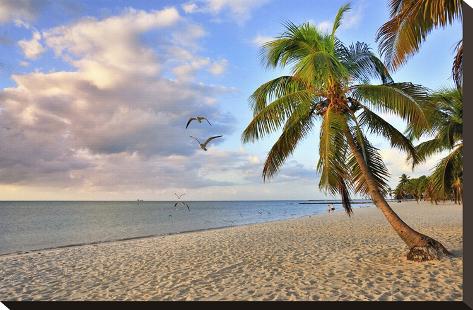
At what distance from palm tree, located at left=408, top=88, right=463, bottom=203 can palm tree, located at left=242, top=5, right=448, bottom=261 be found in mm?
3485

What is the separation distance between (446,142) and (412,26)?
8914 mm

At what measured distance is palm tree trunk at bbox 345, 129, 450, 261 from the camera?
7.70m

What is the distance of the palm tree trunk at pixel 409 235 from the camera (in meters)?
7.70

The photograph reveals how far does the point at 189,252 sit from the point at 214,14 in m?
7.20

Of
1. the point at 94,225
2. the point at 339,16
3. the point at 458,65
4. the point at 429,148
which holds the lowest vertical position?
the point at 94,225

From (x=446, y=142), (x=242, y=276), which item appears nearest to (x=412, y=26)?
(x=242, y=276)

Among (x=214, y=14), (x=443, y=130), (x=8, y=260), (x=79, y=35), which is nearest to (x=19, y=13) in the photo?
(x=79, y=35)

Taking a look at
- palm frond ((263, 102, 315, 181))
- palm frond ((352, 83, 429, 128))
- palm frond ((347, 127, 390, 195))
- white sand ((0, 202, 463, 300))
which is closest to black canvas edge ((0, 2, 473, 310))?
white sand ((0, 202, 463, 300))

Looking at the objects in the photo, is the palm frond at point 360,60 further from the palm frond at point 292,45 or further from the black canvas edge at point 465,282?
the black canvas edge at point 465,282

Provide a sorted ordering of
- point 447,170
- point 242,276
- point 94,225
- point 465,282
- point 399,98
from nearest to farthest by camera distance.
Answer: point 465,282 < point 242,276 < point 399,98 < point 447,170 < point 94,225

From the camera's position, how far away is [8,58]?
1273cm

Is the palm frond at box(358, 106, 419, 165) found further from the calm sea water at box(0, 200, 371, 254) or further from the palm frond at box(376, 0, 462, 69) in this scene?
the calm sea water at box(0, 200, 371, 254)

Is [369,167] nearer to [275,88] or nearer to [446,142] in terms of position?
[275,88]

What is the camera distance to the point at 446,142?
45.2 ft
